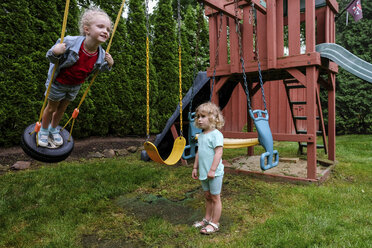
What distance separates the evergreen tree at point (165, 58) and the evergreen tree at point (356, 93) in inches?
256

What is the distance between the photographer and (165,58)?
8070 mm

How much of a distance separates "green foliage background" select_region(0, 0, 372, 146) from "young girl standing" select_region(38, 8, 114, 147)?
1288 millimetres

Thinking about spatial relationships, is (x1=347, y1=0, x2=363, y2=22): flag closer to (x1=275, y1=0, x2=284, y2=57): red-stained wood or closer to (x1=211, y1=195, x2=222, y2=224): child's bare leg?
(x1=275, y1=0, x2=284, y2=57): red-stained wood

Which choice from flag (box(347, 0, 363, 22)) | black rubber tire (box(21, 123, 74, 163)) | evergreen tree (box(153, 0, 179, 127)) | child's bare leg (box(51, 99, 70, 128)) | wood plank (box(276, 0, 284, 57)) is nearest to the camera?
black rubber tire (box(21, 123, 74, 163))

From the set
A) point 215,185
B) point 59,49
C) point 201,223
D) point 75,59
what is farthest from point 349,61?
point 59,49

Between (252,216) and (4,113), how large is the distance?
4.91 metres

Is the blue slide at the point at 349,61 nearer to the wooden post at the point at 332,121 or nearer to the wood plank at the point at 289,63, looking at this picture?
the wood plank at the point at 289,63

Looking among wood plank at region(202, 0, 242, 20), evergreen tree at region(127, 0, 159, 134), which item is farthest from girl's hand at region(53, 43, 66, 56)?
evergreen tree at region(127, 0, 159, 134)

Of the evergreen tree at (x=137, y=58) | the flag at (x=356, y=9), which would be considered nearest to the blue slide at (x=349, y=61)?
the evergreen tree at (x=137, y=58)

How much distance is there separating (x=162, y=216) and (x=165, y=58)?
619cm

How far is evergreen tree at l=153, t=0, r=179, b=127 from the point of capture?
7918mm

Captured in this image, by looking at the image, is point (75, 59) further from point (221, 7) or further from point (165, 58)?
point (165, 58)

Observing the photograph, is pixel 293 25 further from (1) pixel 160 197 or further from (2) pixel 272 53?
(1) pixel 160 197

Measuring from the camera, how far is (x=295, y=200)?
3039mm
